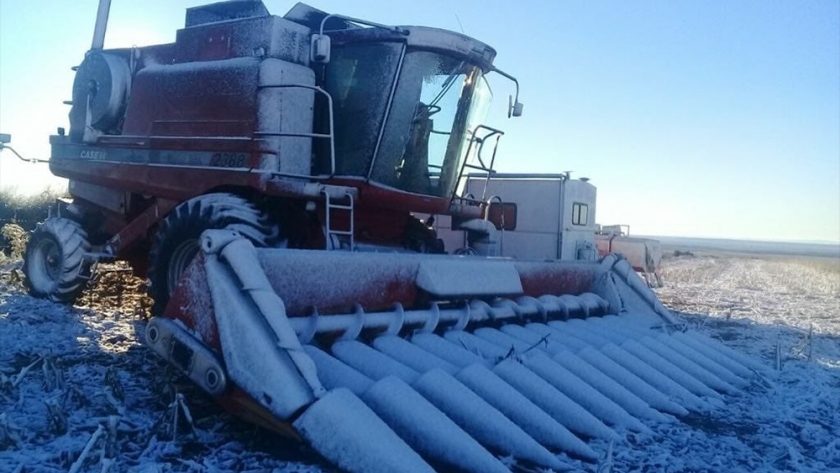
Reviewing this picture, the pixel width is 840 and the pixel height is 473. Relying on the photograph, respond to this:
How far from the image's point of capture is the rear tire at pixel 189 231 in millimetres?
4312

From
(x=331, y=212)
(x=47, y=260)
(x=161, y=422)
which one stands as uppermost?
(x=331, y=212)

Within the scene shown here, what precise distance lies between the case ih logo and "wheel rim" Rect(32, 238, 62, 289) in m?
0.80

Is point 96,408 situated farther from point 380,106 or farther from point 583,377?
point 380,106

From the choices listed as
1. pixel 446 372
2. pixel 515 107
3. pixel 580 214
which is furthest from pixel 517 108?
pixel 580 214

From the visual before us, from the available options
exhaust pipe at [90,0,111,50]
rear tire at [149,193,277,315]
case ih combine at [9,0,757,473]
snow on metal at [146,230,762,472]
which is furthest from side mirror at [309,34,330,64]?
exhaust pipe at [90,0,111,50]

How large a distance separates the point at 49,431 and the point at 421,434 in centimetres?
137

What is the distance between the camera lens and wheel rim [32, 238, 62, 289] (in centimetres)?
586

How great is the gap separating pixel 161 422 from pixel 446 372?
3.77 ft

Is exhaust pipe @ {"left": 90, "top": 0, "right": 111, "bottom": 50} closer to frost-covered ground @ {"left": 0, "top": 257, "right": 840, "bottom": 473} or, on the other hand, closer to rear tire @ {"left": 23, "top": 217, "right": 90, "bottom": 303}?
rear tire @ {"left": 23, "top": 217, "right": 90, "bottom": 303}

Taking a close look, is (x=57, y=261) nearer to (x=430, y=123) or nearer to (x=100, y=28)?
(x=100, y=28)

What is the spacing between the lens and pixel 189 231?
173 inches

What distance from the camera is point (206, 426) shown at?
8.95ft

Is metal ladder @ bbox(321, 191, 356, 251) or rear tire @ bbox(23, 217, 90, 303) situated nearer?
metal ladder @ bbox(321, 191, 356, 251)

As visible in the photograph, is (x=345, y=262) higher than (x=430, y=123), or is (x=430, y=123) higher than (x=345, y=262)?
(x=430, y=123)
